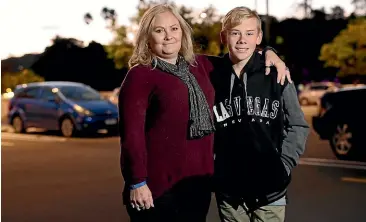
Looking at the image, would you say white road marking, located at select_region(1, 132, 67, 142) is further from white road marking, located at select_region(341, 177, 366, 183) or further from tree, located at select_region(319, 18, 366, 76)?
tree, located at select_region(319, 18, 366, 76)

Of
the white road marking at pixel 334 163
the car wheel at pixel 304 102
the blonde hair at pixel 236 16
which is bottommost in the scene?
the car wheel at pixel 304 102

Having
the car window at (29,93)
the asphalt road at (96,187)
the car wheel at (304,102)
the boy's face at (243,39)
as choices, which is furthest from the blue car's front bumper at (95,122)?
the car wheel at (304,102)

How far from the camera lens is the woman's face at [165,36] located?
2709 mm

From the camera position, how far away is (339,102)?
35.5 ft

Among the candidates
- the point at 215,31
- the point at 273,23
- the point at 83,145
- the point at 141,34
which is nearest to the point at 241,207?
the point at 141,34

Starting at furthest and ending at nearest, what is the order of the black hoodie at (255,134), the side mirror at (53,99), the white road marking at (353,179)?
the side mirror at (53,99)
the white road marking at (353,179)
the black hoodie at (255,134)

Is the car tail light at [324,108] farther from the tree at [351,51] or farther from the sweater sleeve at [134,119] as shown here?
the tree at [351,51]

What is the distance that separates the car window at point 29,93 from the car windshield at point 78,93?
2.62ft

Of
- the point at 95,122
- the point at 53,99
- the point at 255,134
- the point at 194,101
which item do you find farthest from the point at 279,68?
the point at 53,99

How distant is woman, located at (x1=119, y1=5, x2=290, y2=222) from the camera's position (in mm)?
2631

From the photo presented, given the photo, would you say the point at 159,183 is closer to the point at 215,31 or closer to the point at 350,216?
the point at 350,216

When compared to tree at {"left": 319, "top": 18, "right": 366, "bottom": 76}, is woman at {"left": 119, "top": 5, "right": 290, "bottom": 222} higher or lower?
lower

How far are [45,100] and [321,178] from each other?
32.9ft

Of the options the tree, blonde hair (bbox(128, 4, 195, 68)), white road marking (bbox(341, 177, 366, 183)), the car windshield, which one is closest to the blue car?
the car windshield
